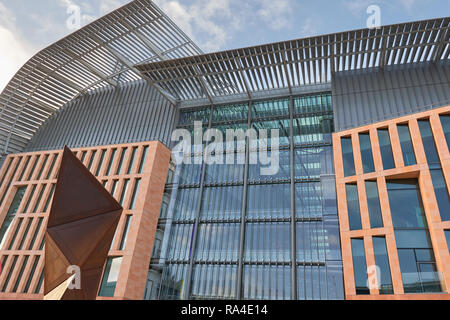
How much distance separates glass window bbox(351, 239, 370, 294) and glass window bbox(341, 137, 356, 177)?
15.8ft

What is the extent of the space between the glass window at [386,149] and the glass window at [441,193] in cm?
250

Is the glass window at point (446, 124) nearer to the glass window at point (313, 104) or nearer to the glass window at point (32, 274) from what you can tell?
the glass window at point (313, 104)

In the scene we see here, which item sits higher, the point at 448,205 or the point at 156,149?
the point at 156,149

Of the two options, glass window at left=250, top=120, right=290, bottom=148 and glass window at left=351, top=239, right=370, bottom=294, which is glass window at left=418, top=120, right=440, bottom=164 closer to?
glass window at left=351, top=239, right=370, bottom=294

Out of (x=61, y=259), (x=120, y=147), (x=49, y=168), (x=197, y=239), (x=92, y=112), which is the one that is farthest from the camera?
(x=92, y=112)

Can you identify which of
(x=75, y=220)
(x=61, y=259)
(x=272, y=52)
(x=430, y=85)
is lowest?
(x=61, y=259)

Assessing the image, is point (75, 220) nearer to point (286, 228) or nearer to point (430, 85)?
point (286, 228)

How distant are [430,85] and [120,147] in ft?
90.0

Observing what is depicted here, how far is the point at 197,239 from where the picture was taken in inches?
1122

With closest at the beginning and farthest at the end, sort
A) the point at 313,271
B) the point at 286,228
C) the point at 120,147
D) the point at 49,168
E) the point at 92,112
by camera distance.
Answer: the point at 313,271 < the point at 286,228 < the point at 120,147 < the point at 49,168 < the point at 92,112

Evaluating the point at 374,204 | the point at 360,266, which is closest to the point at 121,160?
the point at 374,204

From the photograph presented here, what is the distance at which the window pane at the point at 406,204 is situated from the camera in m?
20.2

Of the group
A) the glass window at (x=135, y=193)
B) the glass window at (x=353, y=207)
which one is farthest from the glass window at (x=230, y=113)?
the glass window at (x=353, y=207)
